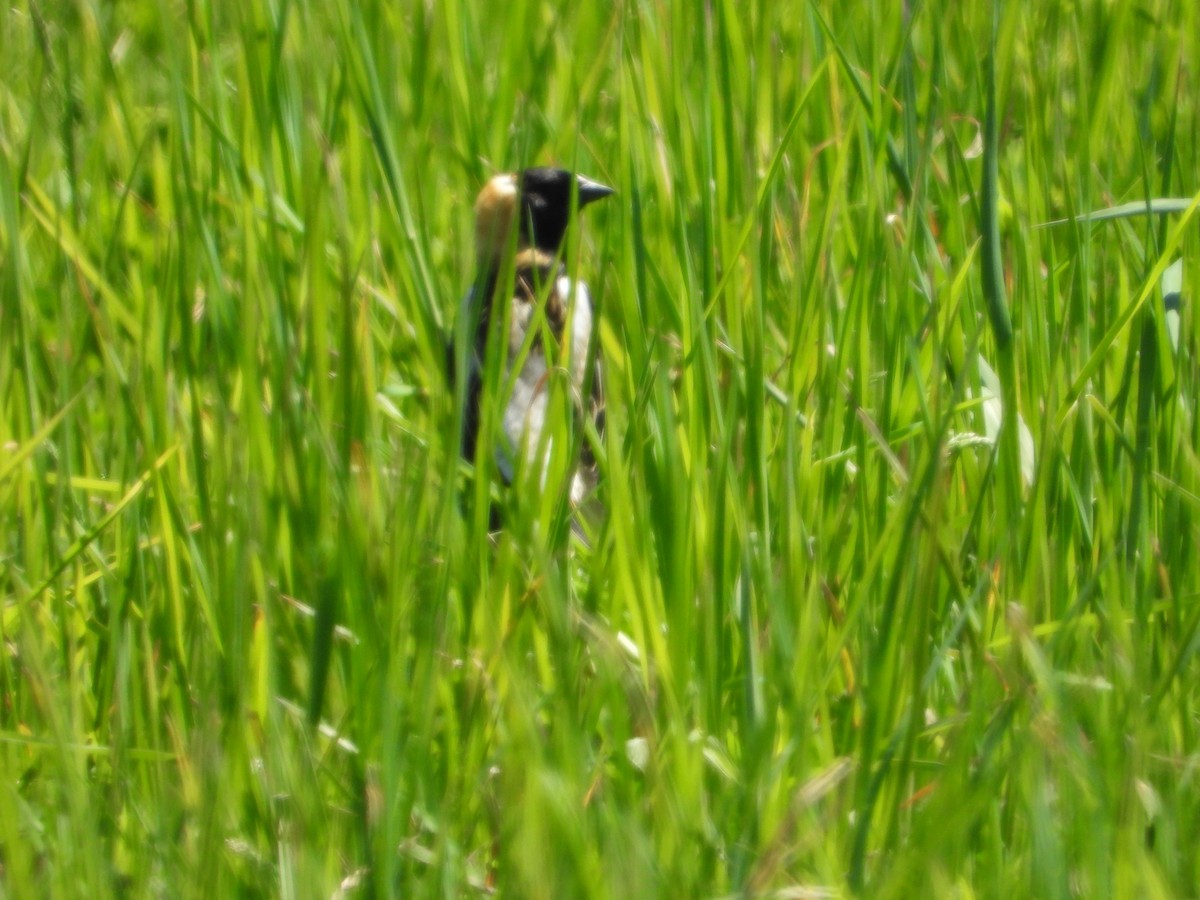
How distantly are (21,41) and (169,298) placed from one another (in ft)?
5.65

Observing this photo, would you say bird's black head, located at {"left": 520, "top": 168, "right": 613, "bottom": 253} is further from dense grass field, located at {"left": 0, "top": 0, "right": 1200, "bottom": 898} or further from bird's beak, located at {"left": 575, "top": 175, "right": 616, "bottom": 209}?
dense grass field, located at {"left": 0, "top": 0, "right": 1200, "bottom": 898}

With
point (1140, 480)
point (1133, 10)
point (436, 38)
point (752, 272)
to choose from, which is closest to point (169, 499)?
point (752, 272)

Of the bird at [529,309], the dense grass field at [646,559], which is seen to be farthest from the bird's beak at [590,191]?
the dense grass field at [646,559]

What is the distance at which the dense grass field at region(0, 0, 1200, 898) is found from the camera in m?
1.26

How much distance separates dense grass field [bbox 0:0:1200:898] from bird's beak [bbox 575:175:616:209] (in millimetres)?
555

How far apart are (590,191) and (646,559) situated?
1.58 m

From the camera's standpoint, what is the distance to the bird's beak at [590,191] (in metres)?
2.91

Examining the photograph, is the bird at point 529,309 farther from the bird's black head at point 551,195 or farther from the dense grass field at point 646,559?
the dense grass field at point 646,559

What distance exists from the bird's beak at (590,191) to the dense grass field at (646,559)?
1.82ft

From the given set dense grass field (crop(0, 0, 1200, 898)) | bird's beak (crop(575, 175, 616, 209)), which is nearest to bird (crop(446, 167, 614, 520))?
bird's beak (crop(575, 175, 616, 209))

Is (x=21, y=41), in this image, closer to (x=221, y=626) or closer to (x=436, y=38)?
(x=436, y=38)

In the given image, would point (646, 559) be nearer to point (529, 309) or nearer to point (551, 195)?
point (529, 309)

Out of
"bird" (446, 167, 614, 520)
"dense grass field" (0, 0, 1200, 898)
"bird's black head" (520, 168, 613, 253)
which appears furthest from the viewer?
"bird's black head" (520, 168, 613, 253)

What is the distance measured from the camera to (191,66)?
2.18 m
